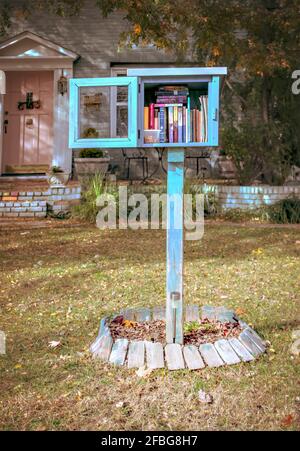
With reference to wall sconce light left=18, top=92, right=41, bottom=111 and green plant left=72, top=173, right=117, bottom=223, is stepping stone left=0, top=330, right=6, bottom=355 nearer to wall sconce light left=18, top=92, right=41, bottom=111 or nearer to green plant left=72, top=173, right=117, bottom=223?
green plant left=72, top=173, right=117, bottom=223

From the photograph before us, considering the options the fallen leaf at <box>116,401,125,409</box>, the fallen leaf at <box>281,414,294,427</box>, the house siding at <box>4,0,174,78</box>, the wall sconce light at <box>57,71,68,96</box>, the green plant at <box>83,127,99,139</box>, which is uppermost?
the house siding at <box>4,0,174,78</box>

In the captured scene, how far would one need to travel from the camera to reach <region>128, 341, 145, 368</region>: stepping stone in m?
3.61

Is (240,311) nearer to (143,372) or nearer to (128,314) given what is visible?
(128,314)

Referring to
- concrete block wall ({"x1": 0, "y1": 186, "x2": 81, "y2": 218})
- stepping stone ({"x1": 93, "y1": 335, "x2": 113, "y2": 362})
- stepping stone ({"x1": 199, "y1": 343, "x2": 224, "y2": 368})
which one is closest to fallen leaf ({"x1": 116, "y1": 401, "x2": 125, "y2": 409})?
stepping stone ({"x1": 93, "y1": 335, "x2": 113, "y2": 362})

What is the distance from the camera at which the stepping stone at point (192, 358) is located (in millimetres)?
3590

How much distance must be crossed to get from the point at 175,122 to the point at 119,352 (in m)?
1.54

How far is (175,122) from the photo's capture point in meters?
3.82

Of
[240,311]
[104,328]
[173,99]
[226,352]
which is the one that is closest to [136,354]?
[104,328]

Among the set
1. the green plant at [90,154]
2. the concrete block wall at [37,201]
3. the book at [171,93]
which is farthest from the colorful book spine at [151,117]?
the green plant at [90,154]

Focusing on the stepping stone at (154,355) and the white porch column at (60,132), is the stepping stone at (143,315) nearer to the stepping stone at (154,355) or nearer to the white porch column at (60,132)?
the stepping stone at (154,355)

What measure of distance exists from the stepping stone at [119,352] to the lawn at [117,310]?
7 cm

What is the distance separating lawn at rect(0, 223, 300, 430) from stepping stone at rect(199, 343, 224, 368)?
0.07m

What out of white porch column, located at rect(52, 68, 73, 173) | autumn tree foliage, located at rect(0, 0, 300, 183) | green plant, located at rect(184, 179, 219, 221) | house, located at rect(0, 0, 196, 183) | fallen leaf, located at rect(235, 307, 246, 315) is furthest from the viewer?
white porch column, located at rect(52, 68, 73, 173)

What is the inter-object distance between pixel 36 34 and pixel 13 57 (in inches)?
28.9
